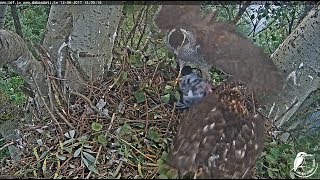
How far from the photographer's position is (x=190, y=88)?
1.34 m

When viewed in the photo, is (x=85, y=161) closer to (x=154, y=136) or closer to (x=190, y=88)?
(x=154, y=136)

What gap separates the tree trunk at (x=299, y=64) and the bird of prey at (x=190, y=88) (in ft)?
0.89

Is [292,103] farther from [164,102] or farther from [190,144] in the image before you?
[190,144]

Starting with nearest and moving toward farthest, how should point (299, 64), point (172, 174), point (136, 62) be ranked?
point (172, 174) → point (136, 62) → point (299, 64)

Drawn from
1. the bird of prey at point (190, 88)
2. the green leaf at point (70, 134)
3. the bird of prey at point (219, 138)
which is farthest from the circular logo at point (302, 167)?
the green leaf at point (70, 134)

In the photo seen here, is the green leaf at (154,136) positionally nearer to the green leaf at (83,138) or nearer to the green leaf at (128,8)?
the green leaf at (83,138)

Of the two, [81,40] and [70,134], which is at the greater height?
[81,40]

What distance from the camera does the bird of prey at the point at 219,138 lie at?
111 centimetres

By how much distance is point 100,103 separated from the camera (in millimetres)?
1354

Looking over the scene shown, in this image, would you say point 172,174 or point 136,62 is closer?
point 172,174

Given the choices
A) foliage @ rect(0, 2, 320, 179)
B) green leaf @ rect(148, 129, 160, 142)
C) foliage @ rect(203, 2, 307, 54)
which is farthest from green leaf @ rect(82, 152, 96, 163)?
foliage @ rect(203, 2, 307, 54)

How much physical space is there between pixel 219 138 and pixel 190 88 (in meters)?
0.21

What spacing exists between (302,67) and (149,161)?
56 cm

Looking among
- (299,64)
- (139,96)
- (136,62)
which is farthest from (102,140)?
(299,64)
